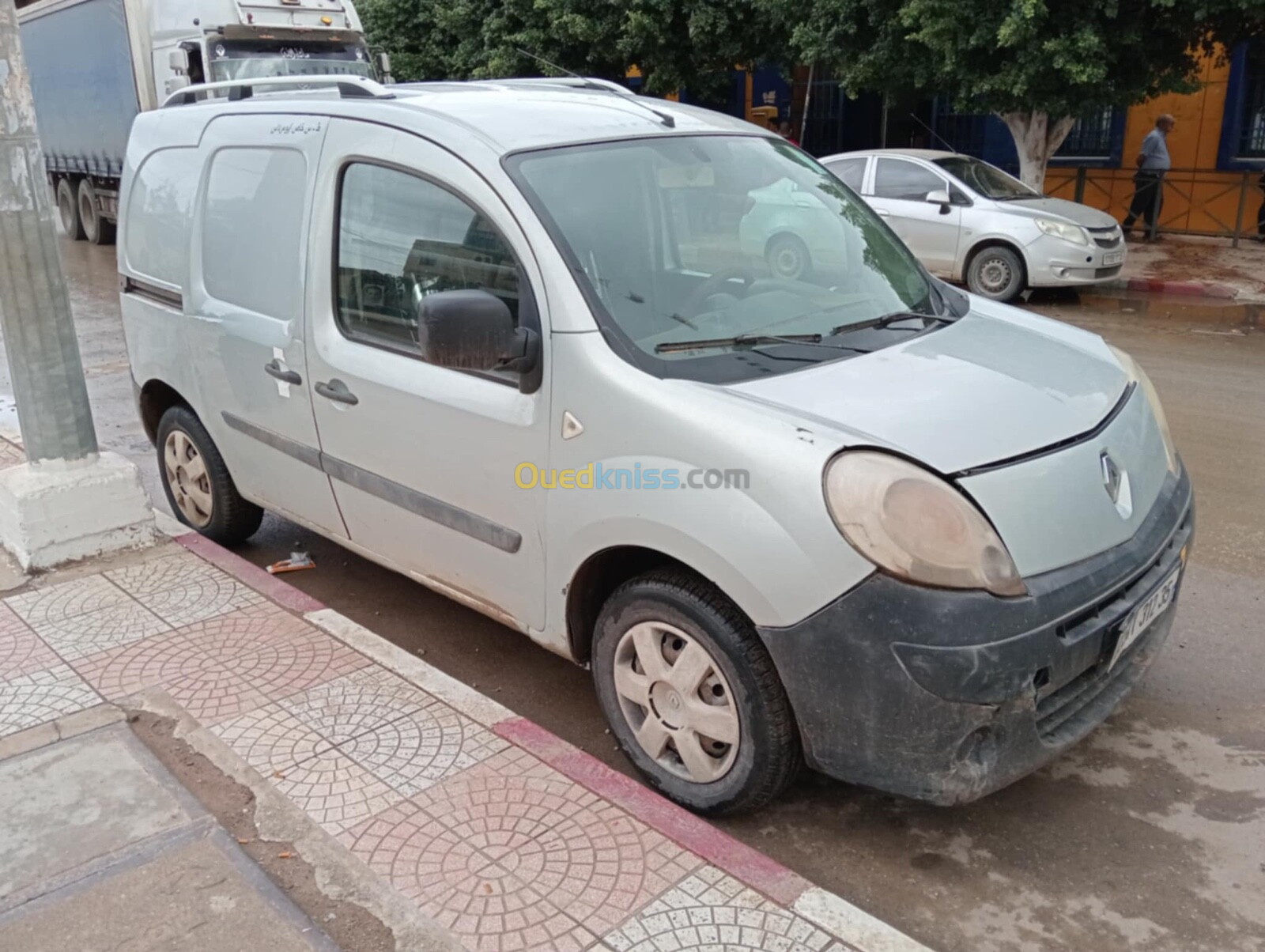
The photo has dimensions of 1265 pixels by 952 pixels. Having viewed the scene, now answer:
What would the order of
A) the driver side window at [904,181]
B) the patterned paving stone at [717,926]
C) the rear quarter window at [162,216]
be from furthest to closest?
the driver side window at [904,181] → the rear quarter window at [162,216] → the patterned paving stone at [717,926]

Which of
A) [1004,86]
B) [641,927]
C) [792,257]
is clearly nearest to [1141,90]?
[1004,86]

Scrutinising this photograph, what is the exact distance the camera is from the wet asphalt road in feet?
8.82

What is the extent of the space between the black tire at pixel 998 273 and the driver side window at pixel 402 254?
878 centimetres

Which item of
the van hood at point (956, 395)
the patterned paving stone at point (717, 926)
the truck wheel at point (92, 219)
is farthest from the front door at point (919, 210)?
the truck wheel at point (92, 219)

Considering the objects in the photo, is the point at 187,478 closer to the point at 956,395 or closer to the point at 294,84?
the point at 294,84

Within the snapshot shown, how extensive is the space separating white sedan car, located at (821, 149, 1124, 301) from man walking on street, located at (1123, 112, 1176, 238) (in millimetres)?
4719

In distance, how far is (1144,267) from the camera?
13.6 meters

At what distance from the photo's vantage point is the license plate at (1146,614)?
111 inches

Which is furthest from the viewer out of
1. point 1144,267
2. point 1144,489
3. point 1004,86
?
point 1144,267

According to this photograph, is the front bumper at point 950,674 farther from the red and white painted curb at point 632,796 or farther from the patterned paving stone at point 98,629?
the patterned paving stone at point 98,629

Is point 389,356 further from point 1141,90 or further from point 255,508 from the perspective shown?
point 1141,90

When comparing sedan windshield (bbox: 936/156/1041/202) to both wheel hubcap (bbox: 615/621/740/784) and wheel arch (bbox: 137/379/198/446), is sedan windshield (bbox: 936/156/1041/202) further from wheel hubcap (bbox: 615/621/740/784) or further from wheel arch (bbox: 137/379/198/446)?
wheel hubcap (bbox: 615/621/740/784)

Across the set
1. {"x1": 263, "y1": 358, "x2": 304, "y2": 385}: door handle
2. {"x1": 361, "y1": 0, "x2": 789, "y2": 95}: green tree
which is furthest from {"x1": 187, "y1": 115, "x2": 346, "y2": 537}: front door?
{"x1": 361, "y1": 0, "x2": 789, "y2": 95}: green tree

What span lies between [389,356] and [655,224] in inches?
38.8
